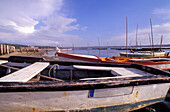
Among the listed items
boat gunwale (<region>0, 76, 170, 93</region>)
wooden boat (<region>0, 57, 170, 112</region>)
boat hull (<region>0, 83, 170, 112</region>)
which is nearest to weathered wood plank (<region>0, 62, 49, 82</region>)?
wooden boat (<region>0, 57, 170, 112</region>)

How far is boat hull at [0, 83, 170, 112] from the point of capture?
7.04 ft

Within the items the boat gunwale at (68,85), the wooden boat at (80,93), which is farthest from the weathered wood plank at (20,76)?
the boat gunwale at (68,85)

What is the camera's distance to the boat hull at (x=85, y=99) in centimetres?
215

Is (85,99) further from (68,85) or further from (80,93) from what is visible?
(68,85)

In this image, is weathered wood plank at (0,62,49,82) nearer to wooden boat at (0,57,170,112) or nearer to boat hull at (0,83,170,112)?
wooden boat at (0,57,170,112)

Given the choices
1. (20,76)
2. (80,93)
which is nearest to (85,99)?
(80,93)

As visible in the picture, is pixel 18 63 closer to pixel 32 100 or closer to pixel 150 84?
pixel 32 100

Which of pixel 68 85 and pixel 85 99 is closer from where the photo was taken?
pixel 68 85

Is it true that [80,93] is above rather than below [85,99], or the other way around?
above

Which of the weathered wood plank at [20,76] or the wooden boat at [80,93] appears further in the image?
the weathered wood plank at [20,76]

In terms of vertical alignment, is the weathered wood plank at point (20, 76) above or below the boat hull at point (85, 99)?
above

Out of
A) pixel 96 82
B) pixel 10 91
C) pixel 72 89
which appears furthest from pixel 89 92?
pixel 10 91

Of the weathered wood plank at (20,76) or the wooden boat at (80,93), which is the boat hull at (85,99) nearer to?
the wooden boat at (80,93)

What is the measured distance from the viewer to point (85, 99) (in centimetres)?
238
